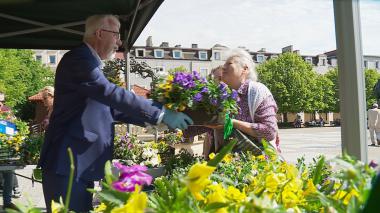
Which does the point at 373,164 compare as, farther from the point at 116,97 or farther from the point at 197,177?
the point at 116,97

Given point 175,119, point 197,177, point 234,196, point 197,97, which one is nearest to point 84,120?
point 175,119

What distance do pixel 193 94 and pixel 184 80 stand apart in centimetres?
8

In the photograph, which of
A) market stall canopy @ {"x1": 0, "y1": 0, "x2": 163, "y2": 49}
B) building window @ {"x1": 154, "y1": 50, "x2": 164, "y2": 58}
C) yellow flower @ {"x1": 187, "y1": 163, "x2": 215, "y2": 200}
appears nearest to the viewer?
yellow flower @ {"x1": 187, "y1": 163, "x2": 215, "y2": 200}

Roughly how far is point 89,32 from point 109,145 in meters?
0.59

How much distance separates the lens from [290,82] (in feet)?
166

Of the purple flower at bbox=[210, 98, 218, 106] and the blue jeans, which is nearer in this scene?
the purple flower at bbox=[210, 98, 218, 106]

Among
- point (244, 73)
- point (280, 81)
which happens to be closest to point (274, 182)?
point (244, 73)

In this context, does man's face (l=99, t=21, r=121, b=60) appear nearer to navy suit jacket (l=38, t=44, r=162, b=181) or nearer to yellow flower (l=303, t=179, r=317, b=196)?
navy suit jacket (l=38, t=44, r=162, b=181)

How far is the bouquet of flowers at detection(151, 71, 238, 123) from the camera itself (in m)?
2.10

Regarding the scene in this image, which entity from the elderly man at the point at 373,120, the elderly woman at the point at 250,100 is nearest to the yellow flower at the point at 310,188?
the elderly woman at the point at 250,100

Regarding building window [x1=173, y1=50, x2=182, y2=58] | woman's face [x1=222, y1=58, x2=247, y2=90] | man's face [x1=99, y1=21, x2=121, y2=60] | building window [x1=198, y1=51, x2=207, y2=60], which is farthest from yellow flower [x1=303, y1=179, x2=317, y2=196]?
building window [x1=198, y1=51, x2=207, y2=60]

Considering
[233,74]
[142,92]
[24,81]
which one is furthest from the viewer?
[24,81]

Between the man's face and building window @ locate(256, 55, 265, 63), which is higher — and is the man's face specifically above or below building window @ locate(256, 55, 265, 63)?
below

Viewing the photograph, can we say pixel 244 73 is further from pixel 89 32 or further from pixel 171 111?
pixel 89 32
